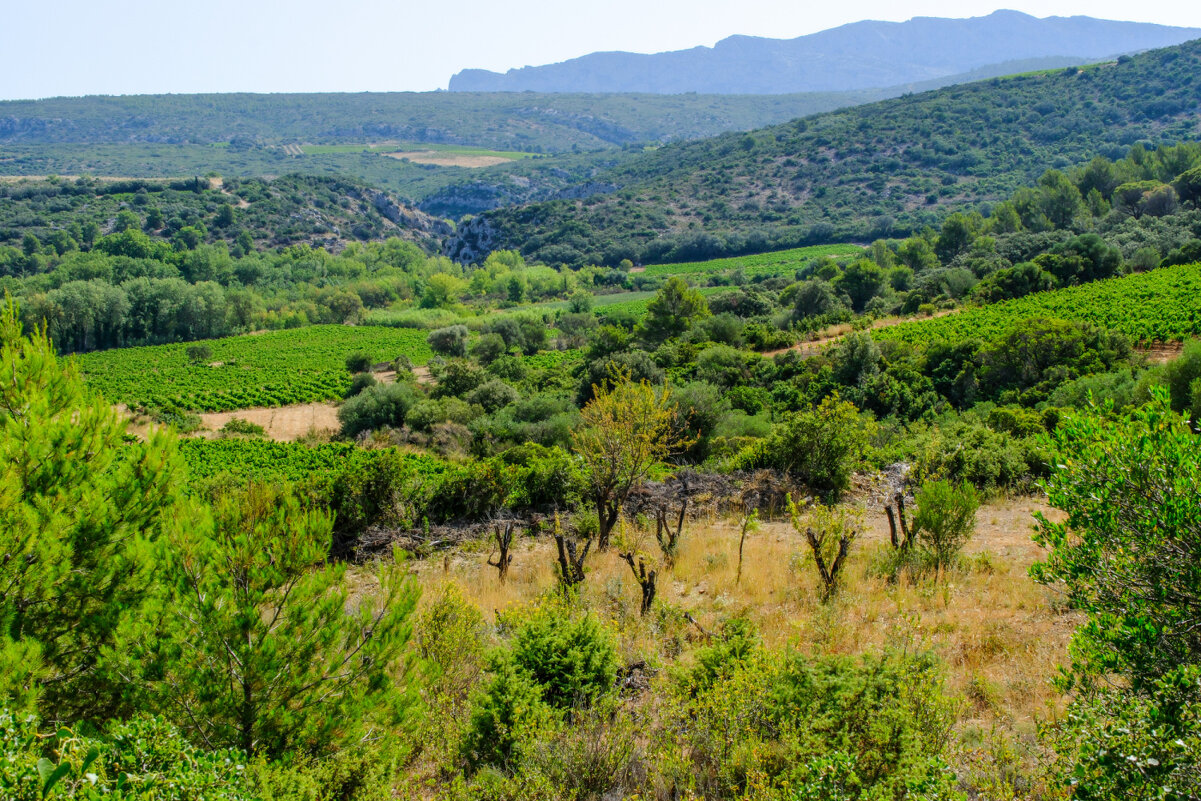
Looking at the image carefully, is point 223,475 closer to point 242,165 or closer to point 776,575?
point 776,575

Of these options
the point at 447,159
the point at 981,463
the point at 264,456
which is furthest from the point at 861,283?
the point at 447,159

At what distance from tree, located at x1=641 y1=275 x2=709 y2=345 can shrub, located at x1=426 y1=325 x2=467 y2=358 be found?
23119 millimetres

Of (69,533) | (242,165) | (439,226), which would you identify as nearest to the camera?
(69,533)

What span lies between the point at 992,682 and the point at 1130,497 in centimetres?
284

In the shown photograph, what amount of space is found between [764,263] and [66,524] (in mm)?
85030

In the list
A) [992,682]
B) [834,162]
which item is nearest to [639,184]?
[834,162]

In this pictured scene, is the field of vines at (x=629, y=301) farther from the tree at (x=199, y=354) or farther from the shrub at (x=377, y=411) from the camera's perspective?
the tree at (x=199, y=354)

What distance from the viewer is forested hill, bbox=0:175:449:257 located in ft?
309

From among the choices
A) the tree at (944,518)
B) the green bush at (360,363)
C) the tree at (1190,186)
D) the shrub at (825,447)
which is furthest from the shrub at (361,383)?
the tree at (1190,186)

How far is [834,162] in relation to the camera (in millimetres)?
106812

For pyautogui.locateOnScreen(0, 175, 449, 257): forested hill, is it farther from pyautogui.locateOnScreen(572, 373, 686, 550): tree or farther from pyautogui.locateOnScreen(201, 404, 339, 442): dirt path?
pyautogui.locateOnScreen(572, 373, 686, 550): tree

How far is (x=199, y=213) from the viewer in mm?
106250

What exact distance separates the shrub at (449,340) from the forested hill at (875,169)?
44.2 meters

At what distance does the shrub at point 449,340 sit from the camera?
59.3 m
